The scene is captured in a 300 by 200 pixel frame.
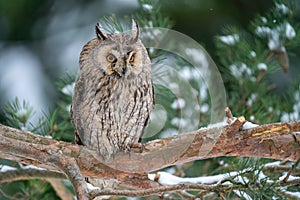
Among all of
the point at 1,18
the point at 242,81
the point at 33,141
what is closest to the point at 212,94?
the point at 242,81

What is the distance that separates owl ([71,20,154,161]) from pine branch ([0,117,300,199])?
0.45 ft

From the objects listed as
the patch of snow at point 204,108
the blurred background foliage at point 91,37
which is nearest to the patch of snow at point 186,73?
the blurred background foliage at point 91,37

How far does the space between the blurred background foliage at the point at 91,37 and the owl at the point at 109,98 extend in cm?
22

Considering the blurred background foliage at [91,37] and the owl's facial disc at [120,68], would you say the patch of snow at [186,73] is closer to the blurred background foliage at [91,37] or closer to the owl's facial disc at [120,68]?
the blurred background foliage at [91,37]

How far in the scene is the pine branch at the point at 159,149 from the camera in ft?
6.20

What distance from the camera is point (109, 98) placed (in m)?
2.30

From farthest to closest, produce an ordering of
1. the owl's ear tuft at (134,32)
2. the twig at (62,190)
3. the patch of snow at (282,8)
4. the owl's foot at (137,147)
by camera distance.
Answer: the patch of snow at (282,8), the twig at (62,190), the owl's ear tuft at (134,32), the owl's foot at (137,147)

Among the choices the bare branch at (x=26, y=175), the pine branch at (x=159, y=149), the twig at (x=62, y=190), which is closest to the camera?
the pine branch at (x=159, y=149)

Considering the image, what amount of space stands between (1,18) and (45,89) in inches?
21.2

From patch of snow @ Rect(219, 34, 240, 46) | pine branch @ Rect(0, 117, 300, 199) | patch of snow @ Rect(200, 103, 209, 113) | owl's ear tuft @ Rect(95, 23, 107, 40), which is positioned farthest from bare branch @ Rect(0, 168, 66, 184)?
patch of snow @ Rect(219, 34, 240, 46)

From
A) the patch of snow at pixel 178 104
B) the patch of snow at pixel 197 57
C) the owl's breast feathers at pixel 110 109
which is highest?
the patch of snow at pixel 197 57

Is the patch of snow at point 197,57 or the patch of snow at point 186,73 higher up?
the patch of snow at point 197,57

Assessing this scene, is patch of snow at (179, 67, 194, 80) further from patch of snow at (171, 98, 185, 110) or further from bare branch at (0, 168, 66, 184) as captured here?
bare branch at (0, 168, 66, 184)

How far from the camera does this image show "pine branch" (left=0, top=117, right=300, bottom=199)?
1.89 m
